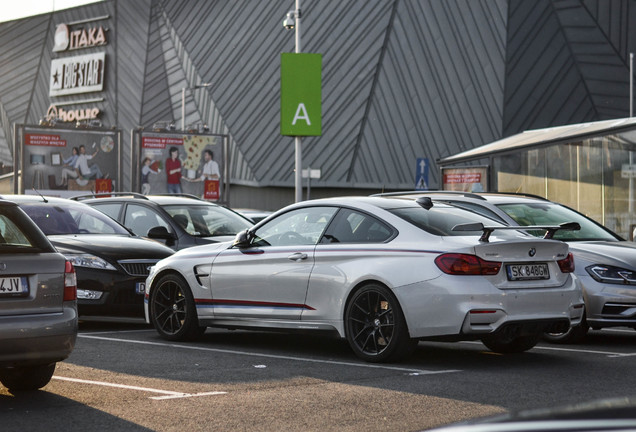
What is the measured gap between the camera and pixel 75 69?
225 feet

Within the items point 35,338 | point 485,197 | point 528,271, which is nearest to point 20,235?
→ point 35,338

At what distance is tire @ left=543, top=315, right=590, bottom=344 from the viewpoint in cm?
1055

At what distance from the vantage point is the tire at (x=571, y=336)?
10.5m

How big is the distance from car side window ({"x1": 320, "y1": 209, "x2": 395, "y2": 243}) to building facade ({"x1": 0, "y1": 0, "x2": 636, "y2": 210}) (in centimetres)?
3153

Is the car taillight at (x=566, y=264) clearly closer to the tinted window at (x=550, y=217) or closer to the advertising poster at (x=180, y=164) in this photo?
the tinted window at (x=550, y=217)

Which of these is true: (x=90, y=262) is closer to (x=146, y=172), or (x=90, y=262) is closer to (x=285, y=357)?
(x=285, y=357)

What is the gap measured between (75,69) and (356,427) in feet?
214

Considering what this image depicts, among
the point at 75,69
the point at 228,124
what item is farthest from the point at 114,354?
the point at 75,69

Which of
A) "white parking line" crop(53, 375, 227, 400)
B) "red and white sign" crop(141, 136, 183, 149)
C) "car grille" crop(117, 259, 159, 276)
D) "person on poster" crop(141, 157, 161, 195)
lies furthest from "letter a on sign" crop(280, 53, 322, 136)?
"white parking line" crop(53, 375, 227, 400)

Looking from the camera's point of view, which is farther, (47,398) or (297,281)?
(297,281)

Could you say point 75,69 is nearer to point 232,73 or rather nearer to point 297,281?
point 232,73

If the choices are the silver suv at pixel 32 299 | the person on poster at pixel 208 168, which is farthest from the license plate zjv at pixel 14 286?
the person on poster at pixel 208 168

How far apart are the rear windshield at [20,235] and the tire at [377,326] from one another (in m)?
2.79

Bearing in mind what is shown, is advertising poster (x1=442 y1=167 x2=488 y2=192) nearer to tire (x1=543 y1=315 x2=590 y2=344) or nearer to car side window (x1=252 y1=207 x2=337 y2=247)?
tire (x1=543 y1=315 x2=590 y2=344)
